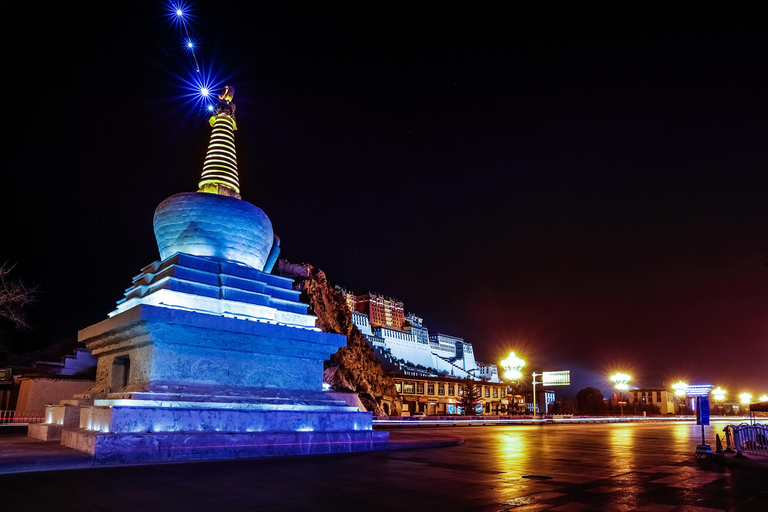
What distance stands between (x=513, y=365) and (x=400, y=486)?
38.4m

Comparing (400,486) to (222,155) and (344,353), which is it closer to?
(222,155)

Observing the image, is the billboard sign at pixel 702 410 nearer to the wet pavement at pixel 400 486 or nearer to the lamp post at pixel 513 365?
the wet pavement at pixel 400 486

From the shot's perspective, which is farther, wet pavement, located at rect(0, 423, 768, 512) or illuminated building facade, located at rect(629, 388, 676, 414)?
illuminated building facade, located at rect(629, 388, 676, 414)

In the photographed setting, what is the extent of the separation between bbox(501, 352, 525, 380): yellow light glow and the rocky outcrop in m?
12.2

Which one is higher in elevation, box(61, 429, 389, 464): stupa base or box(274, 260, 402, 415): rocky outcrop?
box(274, 260, 402, 415): rocky outcrop

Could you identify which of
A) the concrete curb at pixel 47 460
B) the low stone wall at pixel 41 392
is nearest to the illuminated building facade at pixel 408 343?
the low stone wall at pixel 41 392

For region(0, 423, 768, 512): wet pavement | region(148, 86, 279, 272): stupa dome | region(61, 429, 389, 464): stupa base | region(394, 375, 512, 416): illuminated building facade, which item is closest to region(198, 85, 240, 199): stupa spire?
region(148, 86, 279, 272): stupa dome

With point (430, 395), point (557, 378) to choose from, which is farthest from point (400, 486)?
point (430, 395)

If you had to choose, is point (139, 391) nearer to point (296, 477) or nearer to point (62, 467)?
point (62, 467)

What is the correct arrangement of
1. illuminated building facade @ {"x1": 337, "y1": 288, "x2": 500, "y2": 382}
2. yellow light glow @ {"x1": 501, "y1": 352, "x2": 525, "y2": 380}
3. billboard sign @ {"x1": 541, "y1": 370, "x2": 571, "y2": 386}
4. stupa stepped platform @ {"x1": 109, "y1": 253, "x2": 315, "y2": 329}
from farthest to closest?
1. illuminated building facade @ {"x1": 337, "y1": 288, "x2": 500, "y2": 382}
2. billboard sign @ {"x1": 541, "y1": 370, "x2": 571, "y2": 386}
3. yellow light glow @ {"x1": 501, "y1": 352, "x2": 525, "y2": 380}
4. stupa stepped platform @ {"x1": 109, "y1": 253, "x2": 315, "y2": 329}

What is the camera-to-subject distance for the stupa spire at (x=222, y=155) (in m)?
22.9

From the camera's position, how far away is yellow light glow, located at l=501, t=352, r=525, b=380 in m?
46.1

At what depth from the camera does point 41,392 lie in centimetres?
2442

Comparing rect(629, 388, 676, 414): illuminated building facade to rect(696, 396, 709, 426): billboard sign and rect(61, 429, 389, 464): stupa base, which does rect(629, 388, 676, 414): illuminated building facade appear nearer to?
rect(696, 396, 709, 426): billboard sign
